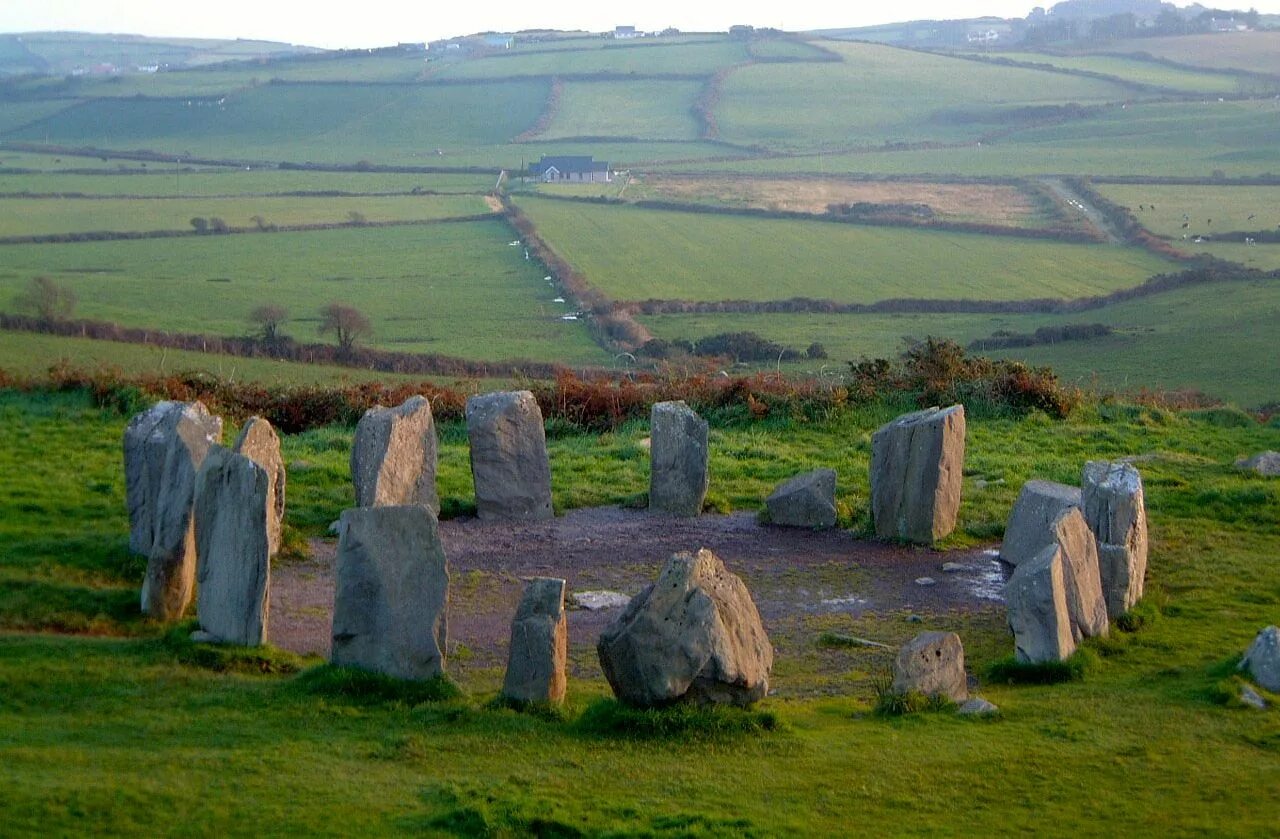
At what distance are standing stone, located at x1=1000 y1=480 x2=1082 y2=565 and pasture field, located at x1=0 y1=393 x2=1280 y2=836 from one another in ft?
4.72

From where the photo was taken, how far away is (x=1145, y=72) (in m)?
144

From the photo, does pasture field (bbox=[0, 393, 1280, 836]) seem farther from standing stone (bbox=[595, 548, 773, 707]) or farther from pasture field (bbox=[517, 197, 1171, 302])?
pasture field (bbox=[517, 197, 1171, 302])

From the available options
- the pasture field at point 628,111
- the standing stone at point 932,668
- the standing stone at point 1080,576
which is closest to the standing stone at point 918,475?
the standing stone at point 1080,576

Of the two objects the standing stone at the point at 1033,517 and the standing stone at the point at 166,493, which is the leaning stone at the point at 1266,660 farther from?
the standing stone at the point at 166,493

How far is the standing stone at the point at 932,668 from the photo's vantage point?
13.2 metres

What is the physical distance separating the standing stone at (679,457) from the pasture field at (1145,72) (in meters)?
122

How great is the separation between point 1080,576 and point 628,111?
121 m

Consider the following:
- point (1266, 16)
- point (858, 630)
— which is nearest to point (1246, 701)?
point (858, 630)

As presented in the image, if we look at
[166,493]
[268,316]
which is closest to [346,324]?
[268,316]

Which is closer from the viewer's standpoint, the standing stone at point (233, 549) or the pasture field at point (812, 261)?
the standing stone at point (233, 549)

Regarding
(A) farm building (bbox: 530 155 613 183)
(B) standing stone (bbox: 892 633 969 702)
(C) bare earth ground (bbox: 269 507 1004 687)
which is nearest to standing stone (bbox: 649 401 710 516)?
(C) bare earth ground (bbox: 269 507 1004 687)

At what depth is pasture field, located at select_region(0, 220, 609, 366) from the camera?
50562 mm

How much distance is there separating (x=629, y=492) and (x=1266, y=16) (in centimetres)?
19774

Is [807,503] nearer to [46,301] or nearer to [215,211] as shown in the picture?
[46,301]
